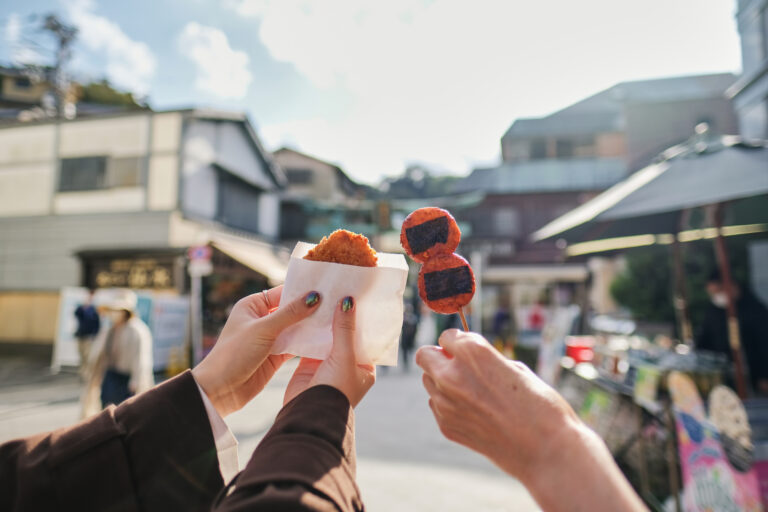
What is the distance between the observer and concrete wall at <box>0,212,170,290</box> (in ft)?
44.7

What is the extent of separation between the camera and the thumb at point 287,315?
1.23m

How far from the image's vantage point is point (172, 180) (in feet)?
44.9

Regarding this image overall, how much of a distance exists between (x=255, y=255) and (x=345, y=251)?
15974 mm

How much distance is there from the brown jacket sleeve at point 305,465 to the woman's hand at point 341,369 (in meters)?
0.08

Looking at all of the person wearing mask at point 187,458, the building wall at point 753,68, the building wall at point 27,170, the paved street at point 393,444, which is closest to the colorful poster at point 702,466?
the paved street at point 393,444

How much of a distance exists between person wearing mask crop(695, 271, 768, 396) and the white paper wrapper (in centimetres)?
373

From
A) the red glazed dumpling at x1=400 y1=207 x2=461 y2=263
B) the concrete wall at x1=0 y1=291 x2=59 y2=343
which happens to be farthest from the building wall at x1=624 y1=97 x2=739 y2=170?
the concrete wall at x1=0 y1=291 x2=59 y2=343

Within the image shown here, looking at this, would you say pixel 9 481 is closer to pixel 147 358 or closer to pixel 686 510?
pixel 686 510

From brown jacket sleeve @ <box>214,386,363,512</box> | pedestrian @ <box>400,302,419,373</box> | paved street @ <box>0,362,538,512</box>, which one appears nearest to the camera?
brown jacket sleeve @ <box>214,386,363,512</box>

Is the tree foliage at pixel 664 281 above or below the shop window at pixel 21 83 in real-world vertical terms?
below

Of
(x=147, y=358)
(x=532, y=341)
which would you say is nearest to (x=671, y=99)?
(x=532, y=341)

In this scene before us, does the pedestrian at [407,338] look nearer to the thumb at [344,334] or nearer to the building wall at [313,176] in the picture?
the thumb at [344,334]

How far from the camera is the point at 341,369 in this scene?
1.13m

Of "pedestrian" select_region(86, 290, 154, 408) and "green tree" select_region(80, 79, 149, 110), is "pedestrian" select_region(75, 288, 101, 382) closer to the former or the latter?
"pedestrian" select_region(86, 290, 154, 408)
